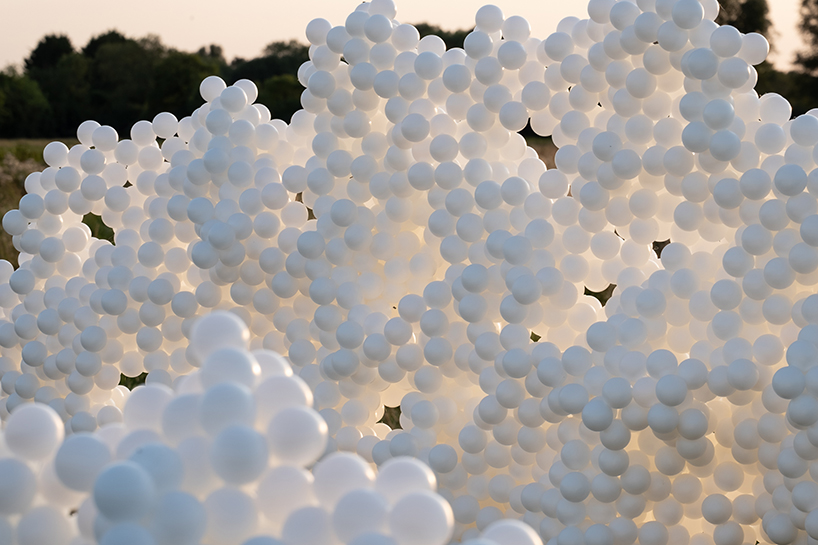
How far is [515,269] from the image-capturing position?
1.83 metres

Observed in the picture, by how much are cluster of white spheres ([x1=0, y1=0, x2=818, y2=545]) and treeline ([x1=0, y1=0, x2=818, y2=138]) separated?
1042 cm

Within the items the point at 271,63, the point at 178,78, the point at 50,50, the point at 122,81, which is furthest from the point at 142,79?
the point at 50,50

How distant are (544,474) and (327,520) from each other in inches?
39.5

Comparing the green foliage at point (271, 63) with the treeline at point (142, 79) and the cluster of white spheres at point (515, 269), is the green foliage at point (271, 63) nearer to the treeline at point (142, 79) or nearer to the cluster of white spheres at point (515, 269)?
the treeline at point (142, 79)

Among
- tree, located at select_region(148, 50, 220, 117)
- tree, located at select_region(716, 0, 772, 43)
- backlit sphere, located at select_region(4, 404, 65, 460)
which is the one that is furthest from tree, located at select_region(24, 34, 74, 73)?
backlit sphere, located at select_region(4, 404, 65, 460)

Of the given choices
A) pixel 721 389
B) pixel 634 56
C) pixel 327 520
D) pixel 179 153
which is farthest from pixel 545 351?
pixel 179 153

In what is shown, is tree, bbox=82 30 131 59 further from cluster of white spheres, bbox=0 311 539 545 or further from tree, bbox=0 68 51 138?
cluster of white spheres, bbox=0 311 539 545

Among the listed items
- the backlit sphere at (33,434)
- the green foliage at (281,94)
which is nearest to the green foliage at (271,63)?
the green foliage at (281,94)

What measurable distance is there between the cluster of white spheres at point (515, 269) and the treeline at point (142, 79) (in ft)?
34.2

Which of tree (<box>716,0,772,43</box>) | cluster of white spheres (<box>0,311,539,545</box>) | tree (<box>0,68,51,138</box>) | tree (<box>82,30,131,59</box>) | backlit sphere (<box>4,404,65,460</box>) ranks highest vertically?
tree (<box>82,30,131,59</box>)

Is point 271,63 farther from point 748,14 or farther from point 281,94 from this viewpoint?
point 748,14

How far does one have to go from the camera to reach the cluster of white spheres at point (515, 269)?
1671 millimetres

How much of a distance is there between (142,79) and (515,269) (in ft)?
45.6

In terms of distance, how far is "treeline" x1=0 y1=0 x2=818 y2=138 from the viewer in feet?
44.1
